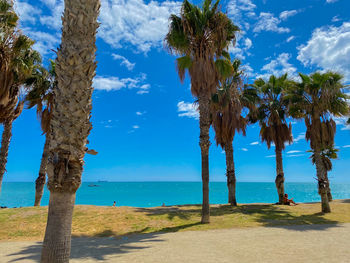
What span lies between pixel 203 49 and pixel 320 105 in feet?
33.3

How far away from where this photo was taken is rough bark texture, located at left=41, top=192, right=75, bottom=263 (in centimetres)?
420

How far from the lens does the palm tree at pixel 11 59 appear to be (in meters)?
13.1

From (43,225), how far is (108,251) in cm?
690

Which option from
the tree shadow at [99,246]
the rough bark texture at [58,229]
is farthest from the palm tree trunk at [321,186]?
the rough bark texture at [58,229]

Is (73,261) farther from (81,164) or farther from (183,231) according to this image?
(183,231)

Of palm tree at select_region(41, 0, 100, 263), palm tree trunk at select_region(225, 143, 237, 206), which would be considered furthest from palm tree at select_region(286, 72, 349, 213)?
palm tree at select_region(41, 0, 100, 263)

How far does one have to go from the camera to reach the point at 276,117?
2191 cm

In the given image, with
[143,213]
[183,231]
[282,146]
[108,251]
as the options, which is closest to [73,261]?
[108,251]

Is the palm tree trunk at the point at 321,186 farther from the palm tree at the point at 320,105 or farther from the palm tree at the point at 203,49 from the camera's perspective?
the palm tree at the point at 203,49

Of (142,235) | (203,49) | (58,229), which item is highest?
(203,49)

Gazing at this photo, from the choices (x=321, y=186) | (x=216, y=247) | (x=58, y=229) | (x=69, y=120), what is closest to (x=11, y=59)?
(x=69, y=120)

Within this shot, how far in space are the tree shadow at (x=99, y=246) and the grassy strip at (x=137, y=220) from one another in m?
0.71

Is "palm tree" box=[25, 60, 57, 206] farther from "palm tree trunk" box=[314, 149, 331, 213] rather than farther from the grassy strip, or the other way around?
"palm tree trunk" box=[314, 149, 331, 213]

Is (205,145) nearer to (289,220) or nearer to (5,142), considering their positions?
(289,220)
